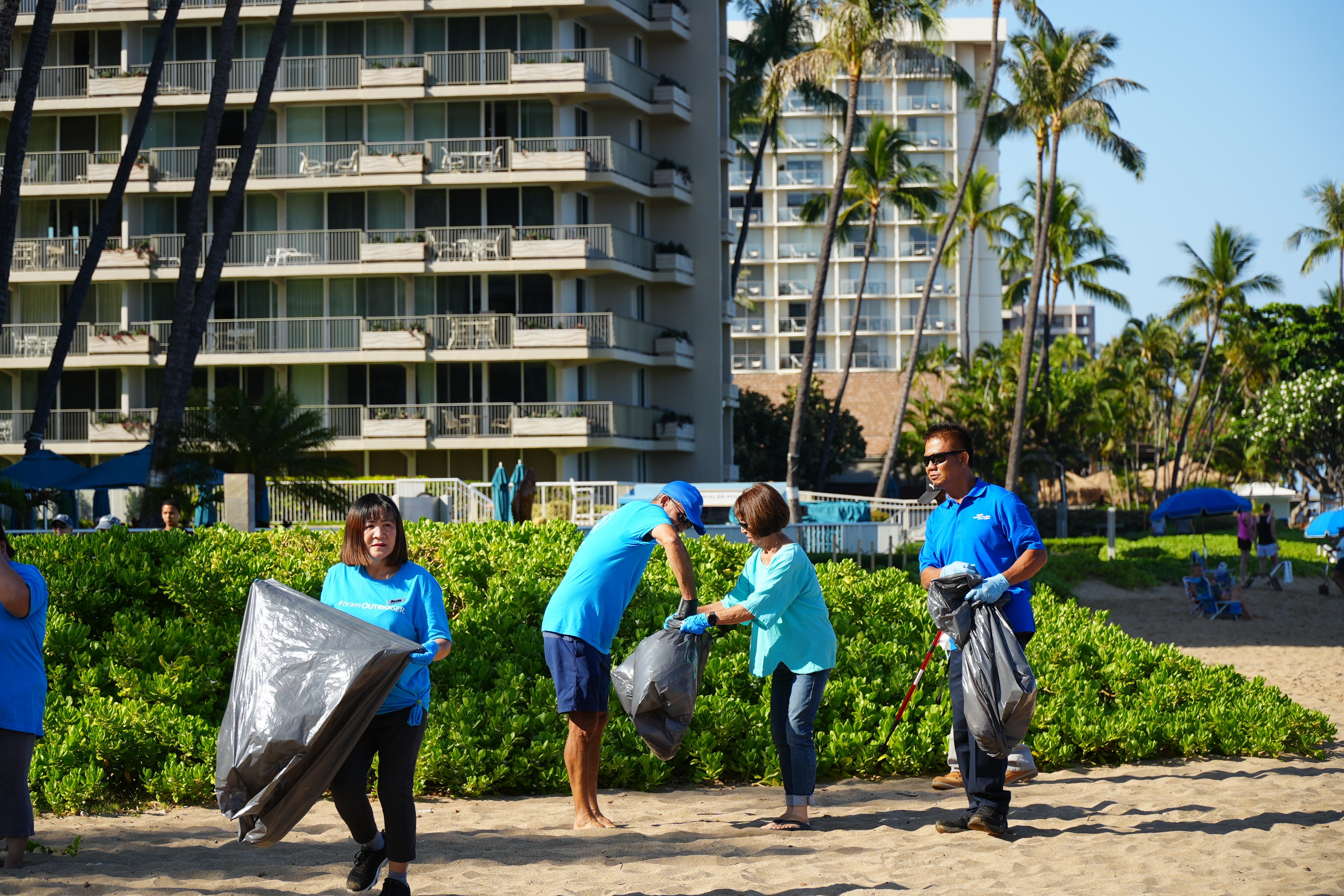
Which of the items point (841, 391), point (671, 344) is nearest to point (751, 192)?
point (841, 391)

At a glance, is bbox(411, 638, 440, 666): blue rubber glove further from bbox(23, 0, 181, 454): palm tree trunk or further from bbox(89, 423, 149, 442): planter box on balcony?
bbox(89, 423, 149, 442): planter box on balcony

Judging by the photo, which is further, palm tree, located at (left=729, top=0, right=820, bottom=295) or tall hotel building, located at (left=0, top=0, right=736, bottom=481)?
palm tree, located at (left=729, top=0, right=820, bottom=295)

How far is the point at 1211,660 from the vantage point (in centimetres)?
1639

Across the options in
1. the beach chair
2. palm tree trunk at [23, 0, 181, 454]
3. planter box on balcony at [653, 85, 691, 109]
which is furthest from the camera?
planter box on balcony at [653, 85, 691, 109]

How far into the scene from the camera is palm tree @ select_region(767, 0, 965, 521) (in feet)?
116

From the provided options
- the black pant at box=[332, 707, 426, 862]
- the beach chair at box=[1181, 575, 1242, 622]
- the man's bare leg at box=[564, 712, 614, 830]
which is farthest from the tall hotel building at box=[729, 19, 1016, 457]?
the black pant at box=[332, 707, 426, 862]

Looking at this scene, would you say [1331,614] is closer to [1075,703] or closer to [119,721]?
[1075,703]

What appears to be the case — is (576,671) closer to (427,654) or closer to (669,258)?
(427,654)

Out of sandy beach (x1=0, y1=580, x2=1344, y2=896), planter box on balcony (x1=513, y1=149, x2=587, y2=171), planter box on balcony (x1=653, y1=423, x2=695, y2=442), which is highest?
planter box on balcony (x1=513, y1=149, x2=587, y2=171)

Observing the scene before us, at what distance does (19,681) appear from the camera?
18.4 feet

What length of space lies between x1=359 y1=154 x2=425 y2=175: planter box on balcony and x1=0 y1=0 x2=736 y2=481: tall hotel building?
0.08 meters

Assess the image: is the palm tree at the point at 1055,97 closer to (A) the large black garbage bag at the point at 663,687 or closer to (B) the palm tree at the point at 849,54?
(B) the palm tree at the point at 849,54

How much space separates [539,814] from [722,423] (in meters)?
34.2

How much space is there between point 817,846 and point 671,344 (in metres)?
33.5
